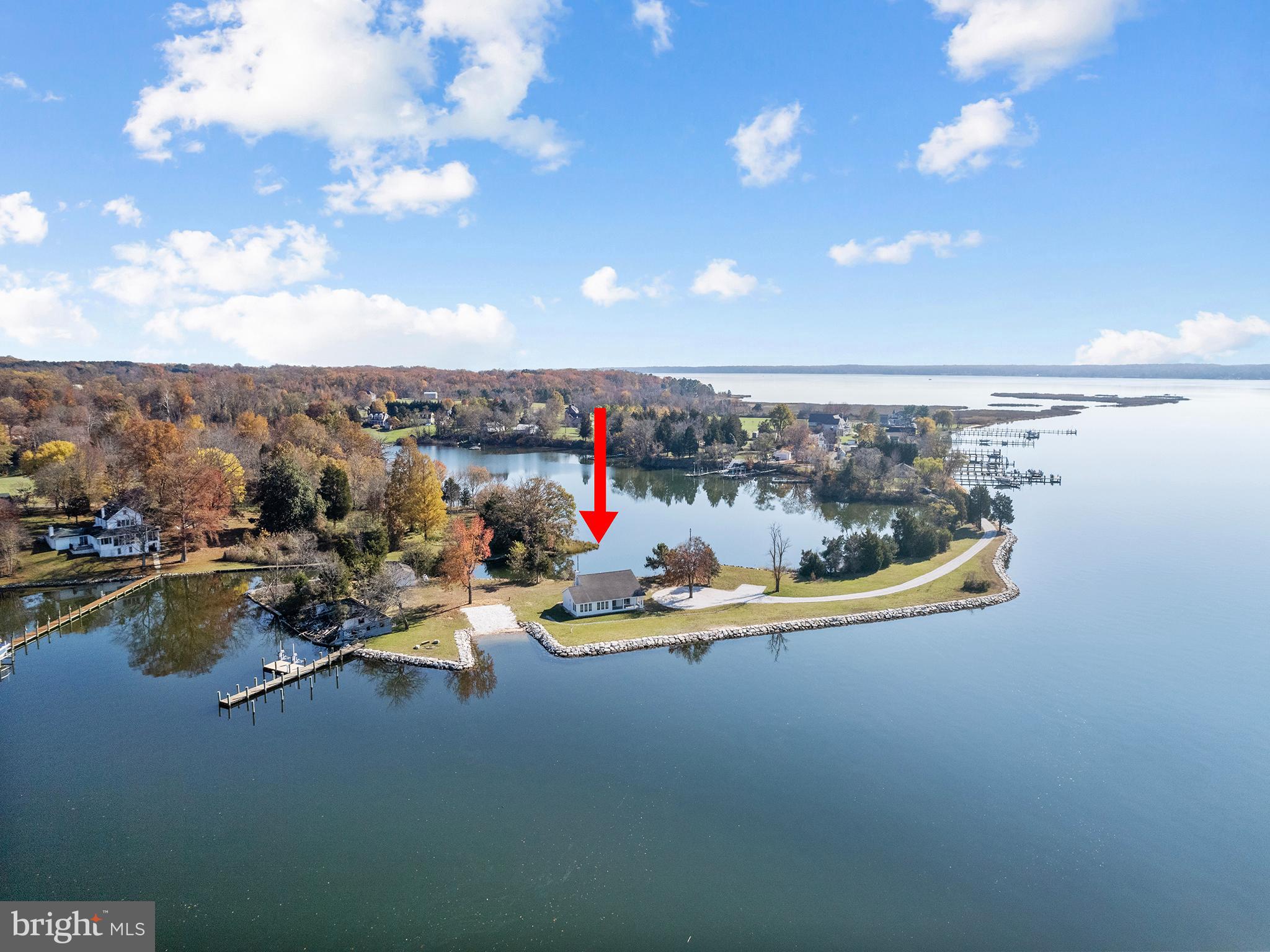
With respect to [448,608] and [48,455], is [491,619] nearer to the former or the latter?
[448,608]

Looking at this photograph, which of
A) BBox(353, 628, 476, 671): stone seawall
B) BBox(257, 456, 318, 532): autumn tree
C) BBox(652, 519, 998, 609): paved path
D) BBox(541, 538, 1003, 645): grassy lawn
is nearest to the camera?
BBox(353, 628, 476, 671): stone seawall

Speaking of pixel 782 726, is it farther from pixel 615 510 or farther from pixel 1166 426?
pixel 1166 426

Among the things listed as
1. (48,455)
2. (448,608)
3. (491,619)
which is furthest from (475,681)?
(48,455)

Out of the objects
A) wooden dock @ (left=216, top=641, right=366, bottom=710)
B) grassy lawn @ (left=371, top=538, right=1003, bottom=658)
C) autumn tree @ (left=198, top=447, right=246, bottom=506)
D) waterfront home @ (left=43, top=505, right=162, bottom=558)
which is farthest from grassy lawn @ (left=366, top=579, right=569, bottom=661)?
autumn tree @ (left=198, top=447, right=246, bottom=506)

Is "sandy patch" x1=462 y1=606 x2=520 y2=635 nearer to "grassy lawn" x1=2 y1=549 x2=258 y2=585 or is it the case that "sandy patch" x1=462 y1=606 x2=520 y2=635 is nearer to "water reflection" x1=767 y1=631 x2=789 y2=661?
"water reflection" x1=767 y1=631 x2=789 y2=661

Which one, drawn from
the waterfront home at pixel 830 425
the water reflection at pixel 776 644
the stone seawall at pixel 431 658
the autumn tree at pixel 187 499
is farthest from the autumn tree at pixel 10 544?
the waterfront home at pixel 830 425

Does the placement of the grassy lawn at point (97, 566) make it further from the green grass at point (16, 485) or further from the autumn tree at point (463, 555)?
the autumn tree at point (463, 555)
